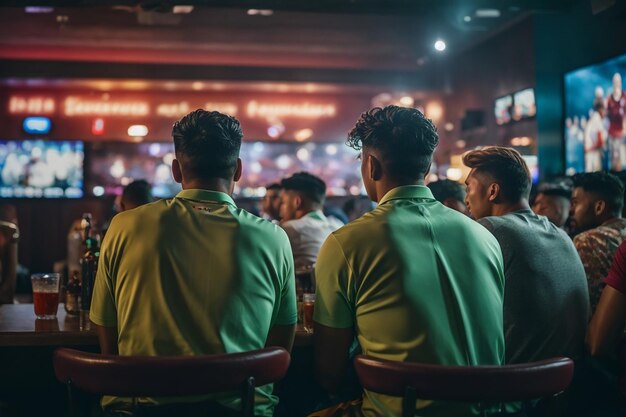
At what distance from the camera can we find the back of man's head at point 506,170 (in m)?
2.70

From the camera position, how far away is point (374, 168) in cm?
209

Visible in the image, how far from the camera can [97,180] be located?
9805mm

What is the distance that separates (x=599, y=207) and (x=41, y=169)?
7906 millimetres

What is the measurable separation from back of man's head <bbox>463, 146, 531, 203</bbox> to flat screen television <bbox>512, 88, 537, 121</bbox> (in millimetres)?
5078

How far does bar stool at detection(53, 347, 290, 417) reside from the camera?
1607 mm

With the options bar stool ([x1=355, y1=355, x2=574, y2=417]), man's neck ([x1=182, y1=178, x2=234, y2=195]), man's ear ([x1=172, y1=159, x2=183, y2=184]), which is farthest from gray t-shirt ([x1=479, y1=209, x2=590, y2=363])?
man's ear ([x1=172, y1=159, x2=183, y2=184])

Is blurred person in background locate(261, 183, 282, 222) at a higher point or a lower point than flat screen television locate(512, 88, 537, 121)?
lower

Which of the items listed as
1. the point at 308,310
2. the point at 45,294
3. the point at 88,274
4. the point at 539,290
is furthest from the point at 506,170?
the point at 45,294

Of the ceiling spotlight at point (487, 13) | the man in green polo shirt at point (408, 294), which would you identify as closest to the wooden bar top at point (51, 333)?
the man in green polo shirt at point (408, 294)

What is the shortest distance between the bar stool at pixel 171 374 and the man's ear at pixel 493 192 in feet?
4.43

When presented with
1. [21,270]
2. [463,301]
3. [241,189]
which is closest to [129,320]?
[463,301]

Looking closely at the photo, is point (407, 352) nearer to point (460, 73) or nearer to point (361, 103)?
point (460, 73)

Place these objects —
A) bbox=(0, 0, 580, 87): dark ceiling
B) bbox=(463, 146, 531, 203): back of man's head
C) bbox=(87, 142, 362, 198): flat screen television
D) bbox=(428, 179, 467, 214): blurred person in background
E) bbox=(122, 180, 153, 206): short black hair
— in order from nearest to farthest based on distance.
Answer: bbox=(463, 146, 531, 203): back of man's head → bbox=(428, 179, 467, 214): blurred person in background → bbox=(122, 180, 153, 206): short black hair → bbox=(0, 0, 580, 87): dark ceiling → bbox=(87, 142, 362, 198): flat screen television

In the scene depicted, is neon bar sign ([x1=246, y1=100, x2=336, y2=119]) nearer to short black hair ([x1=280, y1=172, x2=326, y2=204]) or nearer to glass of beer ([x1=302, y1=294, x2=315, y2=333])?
short black hair ([x1=280, y1=172, x2=326, y2=204])
